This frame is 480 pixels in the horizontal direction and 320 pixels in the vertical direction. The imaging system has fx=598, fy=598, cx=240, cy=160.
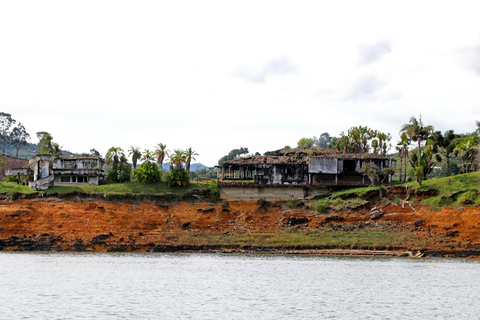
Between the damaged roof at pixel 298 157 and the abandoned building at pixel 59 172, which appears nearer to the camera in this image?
the damaged roof at pixel 298 157

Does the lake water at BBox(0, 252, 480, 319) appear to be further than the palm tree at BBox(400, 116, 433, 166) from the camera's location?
No

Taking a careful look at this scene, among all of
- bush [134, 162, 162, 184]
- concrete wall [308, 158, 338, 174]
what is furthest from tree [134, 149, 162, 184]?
concrete wall [308, 158, 338, 174]

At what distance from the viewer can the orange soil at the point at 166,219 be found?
70.0 metres

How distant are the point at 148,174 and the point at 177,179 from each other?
5.00 m

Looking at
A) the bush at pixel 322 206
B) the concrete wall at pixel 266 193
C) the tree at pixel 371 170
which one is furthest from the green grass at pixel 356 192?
the concrete wall at pixel 266 193

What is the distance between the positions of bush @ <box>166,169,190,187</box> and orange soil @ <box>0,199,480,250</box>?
197 inches

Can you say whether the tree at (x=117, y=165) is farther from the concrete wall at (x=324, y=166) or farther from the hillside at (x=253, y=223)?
the concrete wall at (x=324, y=166)

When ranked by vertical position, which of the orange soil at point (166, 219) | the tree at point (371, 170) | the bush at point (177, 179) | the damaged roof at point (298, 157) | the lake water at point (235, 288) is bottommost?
the lake water at point (235, 288)

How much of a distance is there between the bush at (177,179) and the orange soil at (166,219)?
5.00m

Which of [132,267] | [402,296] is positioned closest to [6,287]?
[132,267]

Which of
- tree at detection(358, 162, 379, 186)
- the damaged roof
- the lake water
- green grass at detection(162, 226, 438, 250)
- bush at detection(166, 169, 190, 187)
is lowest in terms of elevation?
the lake water

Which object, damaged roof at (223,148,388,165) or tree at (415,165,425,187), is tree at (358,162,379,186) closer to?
damaged roof at (223,148,388,165)

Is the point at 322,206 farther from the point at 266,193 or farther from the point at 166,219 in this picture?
the point at 166,219

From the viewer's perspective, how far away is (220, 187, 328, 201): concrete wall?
8562cm
